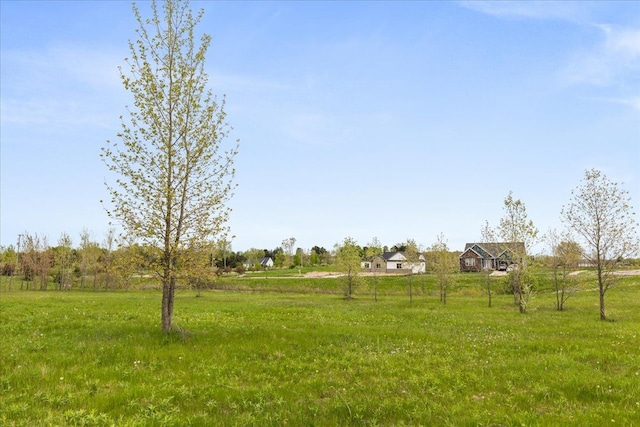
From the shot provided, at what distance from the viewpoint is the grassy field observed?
761cm

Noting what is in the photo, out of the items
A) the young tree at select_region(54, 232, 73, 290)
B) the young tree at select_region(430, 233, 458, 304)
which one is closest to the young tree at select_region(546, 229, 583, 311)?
the young tree at select_region(430, 233, 458, 304)

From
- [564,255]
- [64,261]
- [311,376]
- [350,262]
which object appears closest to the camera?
[311,376]

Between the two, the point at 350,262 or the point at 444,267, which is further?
the point at 350,262

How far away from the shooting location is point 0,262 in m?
65.8

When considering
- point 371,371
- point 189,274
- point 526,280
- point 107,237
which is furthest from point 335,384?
point 107,237

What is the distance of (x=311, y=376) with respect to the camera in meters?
10.5

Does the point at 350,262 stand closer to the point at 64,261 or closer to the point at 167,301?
the point at 167,301

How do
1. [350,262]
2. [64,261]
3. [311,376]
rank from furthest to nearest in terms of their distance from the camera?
[64,261], [350,262], [311,376]

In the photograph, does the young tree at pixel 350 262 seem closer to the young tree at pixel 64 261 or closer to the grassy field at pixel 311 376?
the grassy field at pixel 311 376

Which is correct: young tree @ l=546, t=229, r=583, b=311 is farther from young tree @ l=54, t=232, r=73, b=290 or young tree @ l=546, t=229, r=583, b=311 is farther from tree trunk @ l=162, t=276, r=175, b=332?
young tree @ l=54, t=232, r=73, b=290

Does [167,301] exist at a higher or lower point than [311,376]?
higher

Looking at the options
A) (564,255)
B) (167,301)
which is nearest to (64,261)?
(167,301)

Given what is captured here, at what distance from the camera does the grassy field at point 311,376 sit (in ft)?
25.0

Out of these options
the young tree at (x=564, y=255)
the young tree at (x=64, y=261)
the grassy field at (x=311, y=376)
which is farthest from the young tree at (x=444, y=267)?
the young tree at (x=64, y=261)
